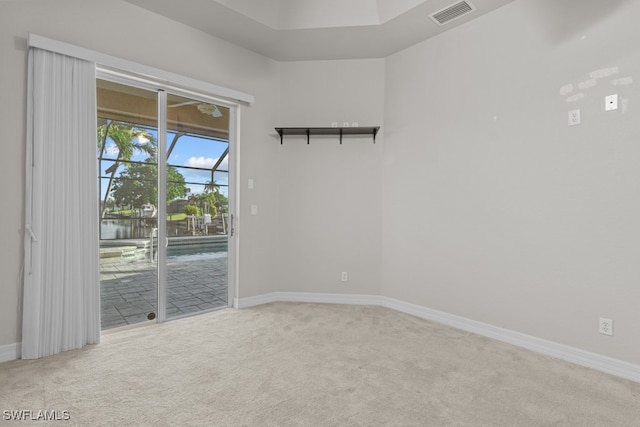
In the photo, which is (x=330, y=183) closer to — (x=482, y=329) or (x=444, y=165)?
(x=444, y=165)

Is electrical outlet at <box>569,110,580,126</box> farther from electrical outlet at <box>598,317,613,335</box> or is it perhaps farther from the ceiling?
electrical outlet at <box>598,317,613,335</box>

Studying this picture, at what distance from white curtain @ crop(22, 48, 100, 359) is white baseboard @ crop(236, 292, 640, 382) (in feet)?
5.23

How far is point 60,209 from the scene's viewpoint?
2.59 metres

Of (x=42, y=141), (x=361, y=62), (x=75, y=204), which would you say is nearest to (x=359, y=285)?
(x=361, y=62)

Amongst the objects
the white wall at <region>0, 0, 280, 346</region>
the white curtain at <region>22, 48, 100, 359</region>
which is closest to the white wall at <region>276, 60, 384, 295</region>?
the white wall at <region>0, 0, 280, 346</region>

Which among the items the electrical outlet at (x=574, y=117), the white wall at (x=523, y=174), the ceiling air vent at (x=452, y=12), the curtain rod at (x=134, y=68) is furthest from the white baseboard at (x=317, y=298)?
the ceiling air vent at (x=452, y=12)

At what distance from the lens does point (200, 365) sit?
2.40 meters

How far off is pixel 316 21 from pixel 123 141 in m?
2.21

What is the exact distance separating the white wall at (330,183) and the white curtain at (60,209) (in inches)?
79.2

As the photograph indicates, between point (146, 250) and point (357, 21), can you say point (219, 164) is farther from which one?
point (357, 21)

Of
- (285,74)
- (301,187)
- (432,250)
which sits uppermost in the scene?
(285,74)

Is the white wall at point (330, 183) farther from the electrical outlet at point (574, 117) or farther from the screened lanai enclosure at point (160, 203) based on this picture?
the electrical outlet at point (574, 117)

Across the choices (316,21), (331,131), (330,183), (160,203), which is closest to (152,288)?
(160,203)

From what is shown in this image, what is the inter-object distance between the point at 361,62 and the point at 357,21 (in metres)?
0.76
